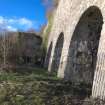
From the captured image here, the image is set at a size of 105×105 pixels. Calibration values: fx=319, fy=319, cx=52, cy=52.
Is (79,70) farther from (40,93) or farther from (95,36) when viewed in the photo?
(40,93)

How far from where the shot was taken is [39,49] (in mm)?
22250

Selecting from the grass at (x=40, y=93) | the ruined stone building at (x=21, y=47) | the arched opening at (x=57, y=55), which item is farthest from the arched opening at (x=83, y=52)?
the ruined stone building at (x=21, y=47)

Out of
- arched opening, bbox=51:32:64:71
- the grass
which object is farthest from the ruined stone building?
the grass

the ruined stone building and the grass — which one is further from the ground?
the ruined stone building

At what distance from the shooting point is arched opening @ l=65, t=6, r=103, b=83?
1034 centimetres

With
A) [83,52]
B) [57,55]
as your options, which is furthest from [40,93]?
[57,55]

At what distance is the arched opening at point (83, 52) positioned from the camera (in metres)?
10.3

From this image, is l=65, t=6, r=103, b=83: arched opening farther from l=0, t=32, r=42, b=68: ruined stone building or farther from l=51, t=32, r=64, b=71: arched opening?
l=0, t=32, r=42, b=68: ruined stone building

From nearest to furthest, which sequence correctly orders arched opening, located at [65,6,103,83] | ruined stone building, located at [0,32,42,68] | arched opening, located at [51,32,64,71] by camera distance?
arched opening, located at [65,6,103,83], arched opening, located at [51,32,64,71], ruined stone building, located at [0,32,42,68]

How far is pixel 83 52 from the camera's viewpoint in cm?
1064

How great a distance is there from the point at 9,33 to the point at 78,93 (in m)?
13.4

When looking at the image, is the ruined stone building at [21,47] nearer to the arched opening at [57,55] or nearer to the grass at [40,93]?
the arched opening at [57,55]

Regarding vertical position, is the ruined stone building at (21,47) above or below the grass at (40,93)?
above

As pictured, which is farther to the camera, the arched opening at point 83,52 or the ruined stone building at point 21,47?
the ruined stone building at point 21,47
